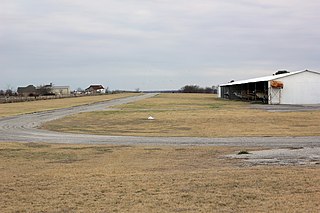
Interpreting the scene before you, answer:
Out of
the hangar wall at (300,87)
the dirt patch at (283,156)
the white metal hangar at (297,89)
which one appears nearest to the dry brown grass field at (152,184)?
the dirt patch at (283,156)

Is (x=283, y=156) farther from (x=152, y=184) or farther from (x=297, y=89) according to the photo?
(x=297, y=89)

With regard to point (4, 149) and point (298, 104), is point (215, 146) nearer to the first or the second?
point (4, 149)

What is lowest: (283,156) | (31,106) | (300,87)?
(283,156)

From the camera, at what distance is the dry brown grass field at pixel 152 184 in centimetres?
897

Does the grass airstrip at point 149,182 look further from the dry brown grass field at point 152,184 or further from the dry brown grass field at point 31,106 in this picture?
the dry brown grass field at point 31,106

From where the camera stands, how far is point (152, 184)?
11.3 metres

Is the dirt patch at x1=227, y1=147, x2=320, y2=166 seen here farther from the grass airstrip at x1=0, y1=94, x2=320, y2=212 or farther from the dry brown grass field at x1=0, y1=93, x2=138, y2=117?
the dry brown grass field at x1=0, y1=93, x2=138, y2=117

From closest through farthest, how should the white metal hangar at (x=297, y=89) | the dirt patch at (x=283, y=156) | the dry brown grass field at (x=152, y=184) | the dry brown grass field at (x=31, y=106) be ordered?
the dry brown grass field at (x=152, y=184)
the dirt patch at (x=283, y=156)
the dry brown grass field at (x=31, y=106)
the white metal hangar at (x=297, y=89)

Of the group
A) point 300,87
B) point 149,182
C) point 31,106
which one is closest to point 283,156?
point 149,182

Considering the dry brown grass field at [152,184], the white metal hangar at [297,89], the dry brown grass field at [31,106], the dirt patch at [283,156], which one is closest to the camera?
Answer: the dry brown grass field at [152,184]

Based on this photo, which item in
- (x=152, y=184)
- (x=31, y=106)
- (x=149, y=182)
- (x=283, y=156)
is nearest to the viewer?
(x=152, y=184)

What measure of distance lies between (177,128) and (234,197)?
23332 mm

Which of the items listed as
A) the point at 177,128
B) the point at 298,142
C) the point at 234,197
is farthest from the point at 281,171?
the point at 177,128

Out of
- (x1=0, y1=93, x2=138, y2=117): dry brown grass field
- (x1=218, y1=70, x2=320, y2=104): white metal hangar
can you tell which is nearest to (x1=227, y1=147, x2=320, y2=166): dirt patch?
(x1=0, y1=93, x2=138, y2=117): dry brown grass field
